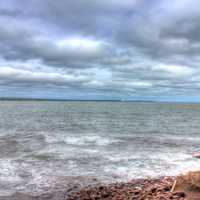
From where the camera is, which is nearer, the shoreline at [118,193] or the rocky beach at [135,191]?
the rocky beach at [135,191]

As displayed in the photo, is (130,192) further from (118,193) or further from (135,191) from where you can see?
(118,193)

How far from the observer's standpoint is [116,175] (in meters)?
14.0

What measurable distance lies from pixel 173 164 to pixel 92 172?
5.32 m

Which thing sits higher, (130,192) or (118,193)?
(130,192)

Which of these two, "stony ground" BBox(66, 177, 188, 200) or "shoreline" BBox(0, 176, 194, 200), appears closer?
"stony ground" BBox(66, 177, 188, 200)

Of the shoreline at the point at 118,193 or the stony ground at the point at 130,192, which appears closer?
the stony ground at the point at 130,192

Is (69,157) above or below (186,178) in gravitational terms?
below

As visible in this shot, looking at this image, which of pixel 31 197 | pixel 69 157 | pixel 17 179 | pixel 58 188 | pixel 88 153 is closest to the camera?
pixel 31 197

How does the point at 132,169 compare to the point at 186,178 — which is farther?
the point at 132,169

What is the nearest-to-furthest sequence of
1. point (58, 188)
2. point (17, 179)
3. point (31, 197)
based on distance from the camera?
point (31, 197)
point (58, 188)
point (17, 179)

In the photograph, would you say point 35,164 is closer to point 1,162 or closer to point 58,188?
point 1,162

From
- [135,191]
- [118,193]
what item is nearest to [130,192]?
[135,191]

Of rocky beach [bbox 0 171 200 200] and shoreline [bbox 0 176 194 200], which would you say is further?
shoreline [bbox 0 176 194 200]

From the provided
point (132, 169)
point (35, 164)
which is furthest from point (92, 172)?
point (35, 164)
